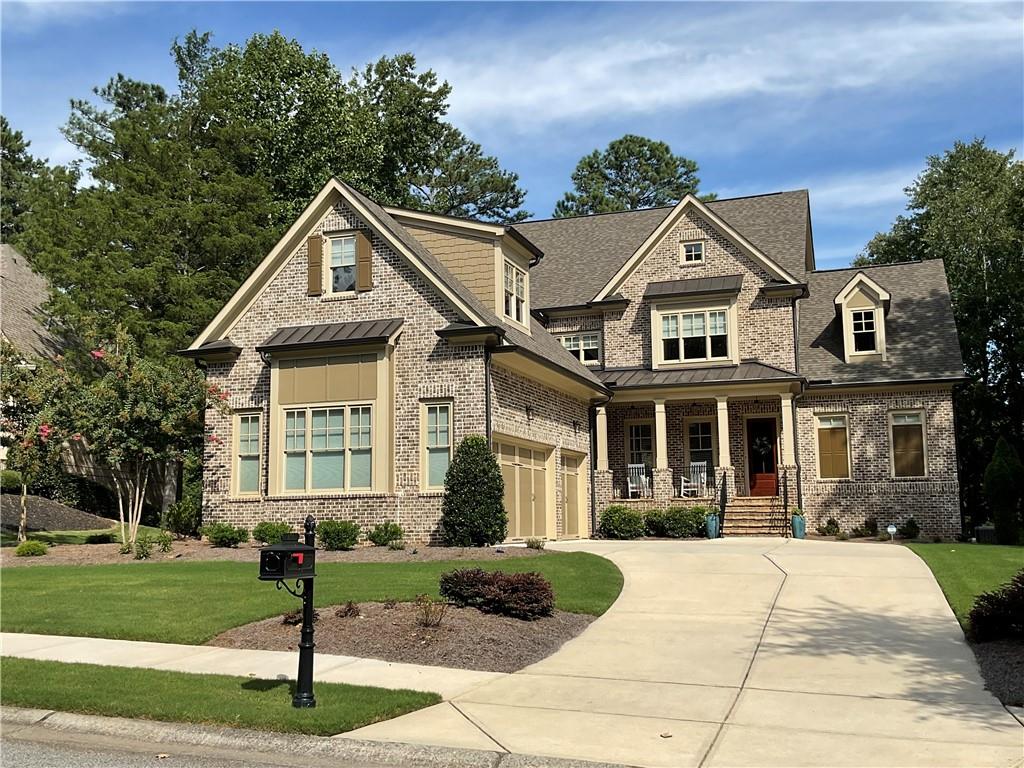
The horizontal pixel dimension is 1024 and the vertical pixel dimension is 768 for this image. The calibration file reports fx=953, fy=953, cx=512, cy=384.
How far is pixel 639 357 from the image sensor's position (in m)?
30.6

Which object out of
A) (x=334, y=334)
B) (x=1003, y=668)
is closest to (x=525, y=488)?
(x=334, y=334)

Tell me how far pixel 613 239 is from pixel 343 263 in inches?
578

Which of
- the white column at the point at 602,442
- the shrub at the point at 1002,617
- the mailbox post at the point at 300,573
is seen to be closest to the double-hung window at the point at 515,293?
the white column at the point at 602,442

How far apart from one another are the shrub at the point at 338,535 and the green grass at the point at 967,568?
11.5 metres

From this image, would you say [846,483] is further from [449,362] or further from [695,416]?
[449,362]

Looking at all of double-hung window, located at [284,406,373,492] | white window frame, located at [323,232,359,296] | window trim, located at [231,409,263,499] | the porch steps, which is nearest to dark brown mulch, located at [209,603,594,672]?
double-hung window, located at [284,406,373,492]

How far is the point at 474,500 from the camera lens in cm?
2020

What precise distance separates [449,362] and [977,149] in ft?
116

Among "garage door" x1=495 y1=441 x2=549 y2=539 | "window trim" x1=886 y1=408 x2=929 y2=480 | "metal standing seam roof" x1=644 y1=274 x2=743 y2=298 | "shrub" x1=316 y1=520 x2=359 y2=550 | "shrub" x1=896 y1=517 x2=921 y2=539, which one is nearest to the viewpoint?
"shrub" x1=316 y1=520 x2=359 y2=550

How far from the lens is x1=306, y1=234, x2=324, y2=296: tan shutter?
23.2m

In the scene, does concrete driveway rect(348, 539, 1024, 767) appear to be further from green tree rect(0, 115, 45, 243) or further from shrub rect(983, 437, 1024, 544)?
green tree rect(0, 115, 45, 243)

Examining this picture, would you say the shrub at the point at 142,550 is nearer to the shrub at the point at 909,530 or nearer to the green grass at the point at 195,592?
the green grass at the point at 195,592

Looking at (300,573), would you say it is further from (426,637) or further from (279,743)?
(426,637)

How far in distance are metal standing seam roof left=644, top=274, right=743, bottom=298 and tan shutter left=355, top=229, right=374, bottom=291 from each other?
→ 10.5 meters
